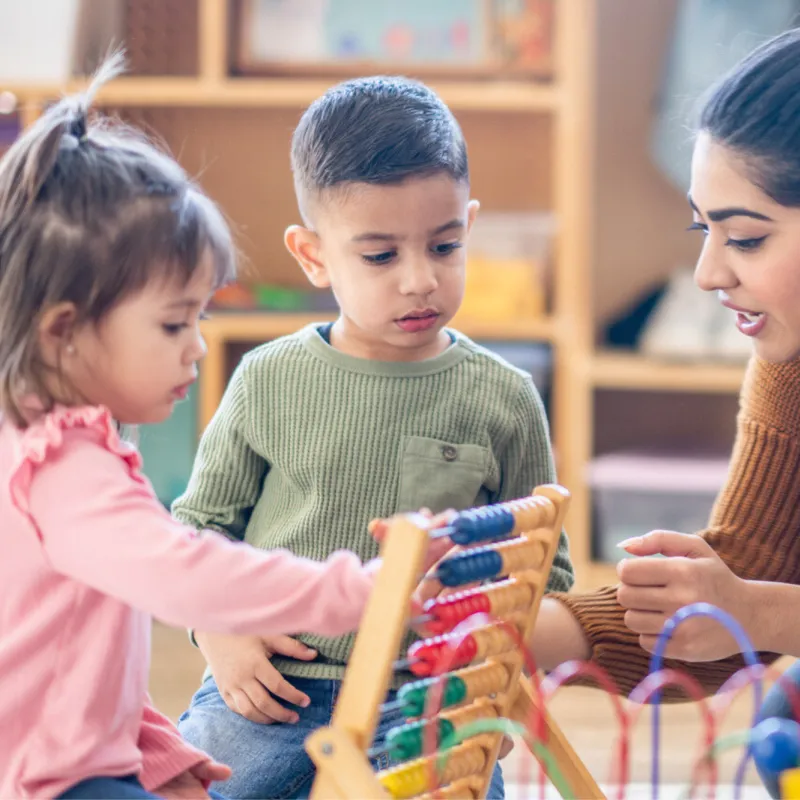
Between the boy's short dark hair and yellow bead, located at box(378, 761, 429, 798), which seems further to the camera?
the boy's short dark hair

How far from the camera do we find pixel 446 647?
1.05 meters

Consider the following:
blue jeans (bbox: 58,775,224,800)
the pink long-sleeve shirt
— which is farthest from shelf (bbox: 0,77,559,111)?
blue jeans (bbox: 58,775,224,800)

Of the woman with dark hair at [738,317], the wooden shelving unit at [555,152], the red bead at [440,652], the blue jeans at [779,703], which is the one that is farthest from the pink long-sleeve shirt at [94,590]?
the wooden shelving unit at [555,152]

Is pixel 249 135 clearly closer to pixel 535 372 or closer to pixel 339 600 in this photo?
pixel 535 372

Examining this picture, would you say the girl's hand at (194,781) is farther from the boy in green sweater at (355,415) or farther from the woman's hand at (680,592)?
the woman's hand at (680,592)

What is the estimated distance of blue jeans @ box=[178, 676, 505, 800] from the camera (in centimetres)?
132

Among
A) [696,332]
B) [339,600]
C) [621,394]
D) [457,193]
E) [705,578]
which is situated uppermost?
[457,193]

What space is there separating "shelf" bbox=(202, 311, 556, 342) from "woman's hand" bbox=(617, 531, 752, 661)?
1467 millimetres

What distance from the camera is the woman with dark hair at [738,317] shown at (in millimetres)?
1262

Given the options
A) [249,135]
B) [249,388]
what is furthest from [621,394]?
[249,388]

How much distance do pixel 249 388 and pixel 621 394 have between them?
190 cm

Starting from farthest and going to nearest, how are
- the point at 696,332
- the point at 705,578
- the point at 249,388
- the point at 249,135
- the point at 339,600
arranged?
1. the point at 249,135
2. the point at 696,332
3. the point at 249,388
4. the point at 705,578
5. the point at 339,600

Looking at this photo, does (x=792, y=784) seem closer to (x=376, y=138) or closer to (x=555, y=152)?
(x=376, y=138)

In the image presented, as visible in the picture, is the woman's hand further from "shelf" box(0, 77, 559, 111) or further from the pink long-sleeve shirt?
"shelf" box(0, 77, 559, 111)
